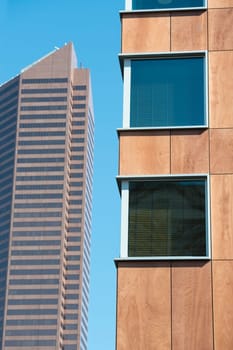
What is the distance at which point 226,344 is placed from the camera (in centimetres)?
1421

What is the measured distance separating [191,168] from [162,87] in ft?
5.87

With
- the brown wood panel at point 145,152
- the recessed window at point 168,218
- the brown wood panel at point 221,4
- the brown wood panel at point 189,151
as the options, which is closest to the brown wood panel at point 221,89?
the brown wood panel at point 189,151

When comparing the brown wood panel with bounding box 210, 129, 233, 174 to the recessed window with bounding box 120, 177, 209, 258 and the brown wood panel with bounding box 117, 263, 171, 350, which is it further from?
the brown wood panel with bounding box 117, 263, 171, 350

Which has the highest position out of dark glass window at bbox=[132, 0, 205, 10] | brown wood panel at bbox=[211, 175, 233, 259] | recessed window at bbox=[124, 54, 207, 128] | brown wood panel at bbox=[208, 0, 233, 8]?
dark glass window at bbox=[132, 0, 205, 10]

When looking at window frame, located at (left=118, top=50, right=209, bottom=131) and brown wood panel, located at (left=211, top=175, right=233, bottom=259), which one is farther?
window frame, located at (left=118, top=50, right=209, bottom=131)

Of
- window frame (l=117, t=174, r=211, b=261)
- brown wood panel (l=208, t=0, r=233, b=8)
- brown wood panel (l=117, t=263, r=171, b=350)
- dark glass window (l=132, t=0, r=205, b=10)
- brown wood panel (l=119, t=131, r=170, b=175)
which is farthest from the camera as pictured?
dark glass window (l=132, t=0, r=205, b=10)

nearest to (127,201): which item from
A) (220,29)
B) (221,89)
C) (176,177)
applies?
(176,177)

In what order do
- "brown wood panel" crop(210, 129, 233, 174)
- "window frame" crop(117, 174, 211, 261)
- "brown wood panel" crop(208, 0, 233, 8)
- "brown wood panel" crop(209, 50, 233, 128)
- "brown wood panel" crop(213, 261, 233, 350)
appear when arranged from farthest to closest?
"brown wood panel" crop(208, 0, 233, 8) < "brown wood panel" crop(209, 50, 233, 128) < "brown wood panel" crop(210, 129, 233, 174) < "window frame" crop(117, 174, 211, 261) < "brown wood panel" crop(213, 261, 233, 350)

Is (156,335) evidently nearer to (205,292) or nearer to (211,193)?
(205,292)

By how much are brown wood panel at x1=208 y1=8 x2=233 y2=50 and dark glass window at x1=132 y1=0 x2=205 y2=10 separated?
43cm

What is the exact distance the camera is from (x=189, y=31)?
16859 millimetres

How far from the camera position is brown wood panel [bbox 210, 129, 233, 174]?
51.3ft

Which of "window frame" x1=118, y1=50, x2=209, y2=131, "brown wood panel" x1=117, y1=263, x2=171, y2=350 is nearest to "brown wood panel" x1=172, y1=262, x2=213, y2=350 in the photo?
"brown wood panel" x1=117, y1=263, x2=171, y2=350

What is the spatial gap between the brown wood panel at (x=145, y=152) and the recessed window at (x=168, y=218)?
220 mm
